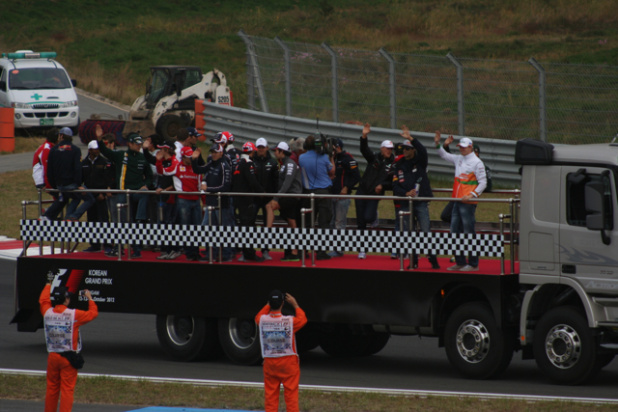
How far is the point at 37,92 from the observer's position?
32.4 m

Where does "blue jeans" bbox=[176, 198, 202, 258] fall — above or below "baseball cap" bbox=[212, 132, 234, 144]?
below

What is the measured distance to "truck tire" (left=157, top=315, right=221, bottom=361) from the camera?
45.5ft

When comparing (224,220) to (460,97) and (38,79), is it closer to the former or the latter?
(460,97)

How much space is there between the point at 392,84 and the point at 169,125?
8693mm

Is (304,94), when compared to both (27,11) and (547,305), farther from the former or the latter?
(27,11)

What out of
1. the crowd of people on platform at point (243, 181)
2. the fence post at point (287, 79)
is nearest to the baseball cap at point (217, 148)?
→ the crowd of people on platform at point (243, 181)

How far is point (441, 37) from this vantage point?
1650 inches

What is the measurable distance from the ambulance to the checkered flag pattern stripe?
1809 centimetres

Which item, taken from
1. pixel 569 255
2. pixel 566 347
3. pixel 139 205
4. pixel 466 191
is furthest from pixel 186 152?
pixel 566 347

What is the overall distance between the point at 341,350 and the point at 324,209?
1.96 meters

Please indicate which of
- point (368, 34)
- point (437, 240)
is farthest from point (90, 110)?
point (437, 240)

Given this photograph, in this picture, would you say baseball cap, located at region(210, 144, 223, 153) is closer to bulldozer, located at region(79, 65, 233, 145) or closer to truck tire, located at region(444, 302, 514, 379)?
truck tire, located at region(444, 302, 514, 379)

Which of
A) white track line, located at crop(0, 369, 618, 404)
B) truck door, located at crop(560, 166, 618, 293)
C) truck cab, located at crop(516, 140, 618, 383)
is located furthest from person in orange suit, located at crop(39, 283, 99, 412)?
truck door, located at crop(560, 166, 618, 293)

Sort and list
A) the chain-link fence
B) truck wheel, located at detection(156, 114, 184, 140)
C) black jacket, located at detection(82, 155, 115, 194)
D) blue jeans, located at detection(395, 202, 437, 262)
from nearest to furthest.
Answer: blue jeans, located at detection(395, 202, 437, 262)
black jacket, located at detection(82, 155, 115, 194)
the chain-link fence
truck wheel, located at detection(156, 114, 184, 140)
